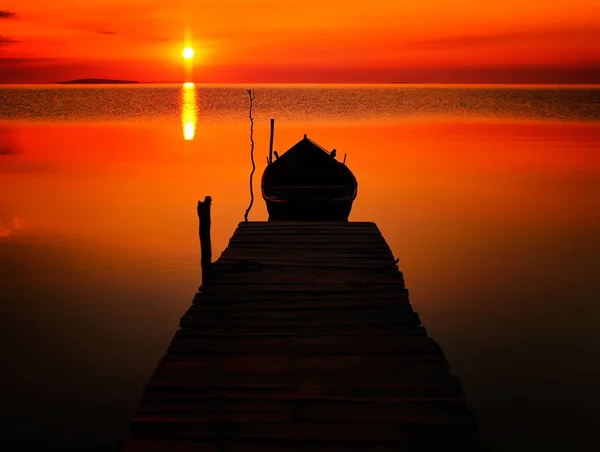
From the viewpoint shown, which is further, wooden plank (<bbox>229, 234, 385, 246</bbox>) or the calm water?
wooden plank (<bbox>229, 234, 385, 246</bbox>)

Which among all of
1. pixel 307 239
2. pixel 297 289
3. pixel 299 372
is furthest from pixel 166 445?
pixel 307 239

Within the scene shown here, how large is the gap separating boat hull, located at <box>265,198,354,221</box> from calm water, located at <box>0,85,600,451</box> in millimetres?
2185

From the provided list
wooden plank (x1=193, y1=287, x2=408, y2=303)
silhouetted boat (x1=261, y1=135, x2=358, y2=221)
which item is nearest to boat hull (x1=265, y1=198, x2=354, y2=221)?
silhouetted boat (x1=261, y1=135, x2=358, y2=221)

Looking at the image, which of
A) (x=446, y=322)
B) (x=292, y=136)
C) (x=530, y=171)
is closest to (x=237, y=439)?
(x=446, y=322)

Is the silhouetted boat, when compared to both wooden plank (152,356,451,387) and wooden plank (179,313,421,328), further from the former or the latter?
wooden plank (152,356,451,387)

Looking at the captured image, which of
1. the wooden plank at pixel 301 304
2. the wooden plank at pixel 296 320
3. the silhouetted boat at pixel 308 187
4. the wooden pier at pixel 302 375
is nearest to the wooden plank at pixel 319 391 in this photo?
the wooden pier at pixel 302 375

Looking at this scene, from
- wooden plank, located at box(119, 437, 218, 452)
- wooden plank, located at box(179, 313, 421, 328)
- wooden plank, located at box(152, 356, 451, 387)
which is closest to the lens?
wooden plank, located at box(119, 437, 218, 452)

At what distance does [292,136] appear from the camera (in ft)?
150

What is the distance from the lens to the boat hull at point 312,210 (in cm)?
1353

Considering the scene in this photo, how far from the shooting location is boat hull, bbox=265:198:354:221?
1353cm

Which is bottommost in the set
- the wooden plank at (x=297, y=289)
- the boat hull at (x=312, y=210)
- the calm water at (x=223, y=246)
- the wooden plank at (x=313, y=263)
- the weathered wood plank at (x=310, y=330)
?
the calm water at (x=223, y=246)

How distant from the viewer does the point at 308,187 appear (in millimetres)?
14367

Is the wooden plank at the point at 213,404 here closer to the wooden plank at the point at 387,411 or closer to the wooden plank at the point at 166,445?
the wooden plank at the point at 387,411

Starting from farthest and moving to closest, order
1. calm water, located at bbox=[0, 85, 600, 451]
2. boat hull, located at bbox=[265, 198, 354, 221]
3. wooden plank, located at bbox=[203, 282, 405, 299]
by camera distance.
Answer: boat hull, located at bbox=[265, 198, 354, 221]
calm water, located at bbox=[0, 85, 600, 451]
wooden plank, located at bbox=[203, 282, 405, 299]
